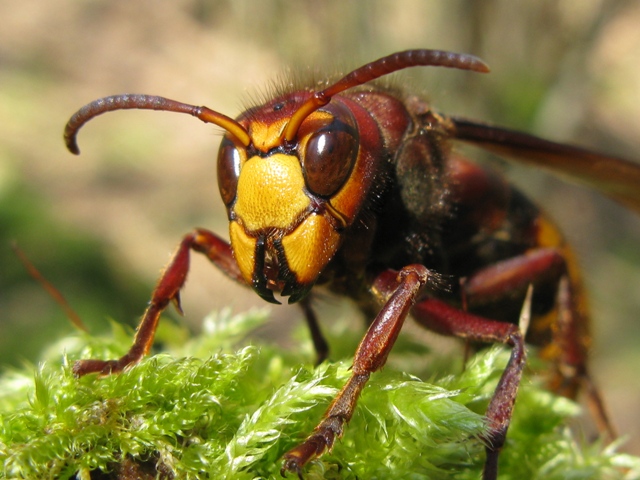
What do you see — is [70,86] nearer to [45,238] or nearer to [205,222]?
[205,222]

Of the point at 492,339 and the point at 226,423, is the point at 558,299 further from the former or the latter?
the point at 226,423

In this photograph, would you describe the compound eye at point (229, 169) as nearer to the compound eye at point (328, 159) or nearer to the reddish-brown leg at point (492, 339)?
the compound eye at point (328, 159)

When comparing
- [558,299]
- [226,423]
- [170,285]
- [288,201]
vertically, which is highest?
[288,201]

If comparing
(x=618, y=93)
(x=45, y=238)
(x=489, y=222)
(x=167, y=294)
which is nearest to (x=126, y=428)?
(x=167, y=294)

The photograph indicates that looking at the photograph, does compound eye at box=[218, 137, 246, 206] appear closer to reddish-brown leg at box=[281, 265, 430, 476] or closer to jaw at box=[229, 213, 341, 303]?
jaw at box=[229, 213, 341, 303]

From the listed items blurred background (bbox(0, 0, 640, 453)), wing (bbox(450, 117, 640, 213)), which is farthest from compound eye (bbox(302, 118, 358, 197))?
blurred background (bbox(0, 0, 640, 453))

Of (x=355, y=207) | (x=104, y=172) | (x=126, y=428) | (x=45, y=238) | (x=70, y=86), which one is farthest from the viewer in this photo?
(x=70, y=86)

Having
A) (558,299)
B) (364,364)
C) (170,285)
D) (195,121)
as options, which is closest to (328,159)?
(364,364)

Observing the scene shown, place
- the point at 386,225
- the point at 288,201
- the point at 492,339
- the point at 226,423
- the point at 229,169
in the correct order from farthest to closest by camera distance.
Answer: the point at 386,225 → the point at 492,339 → the point at 229,169 → the point at 288,201 → the point at 226,423
